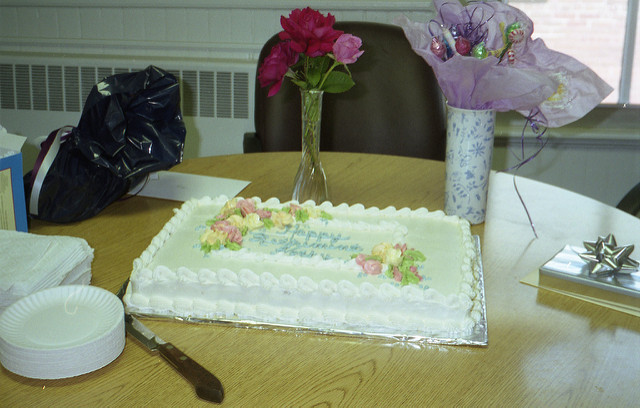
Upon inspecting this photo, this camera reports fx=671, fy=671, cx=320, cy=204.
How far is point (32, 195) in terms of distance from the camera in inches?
47.4

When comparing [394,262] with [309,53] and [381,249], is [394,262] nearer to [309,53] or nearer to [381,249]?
[381,249]

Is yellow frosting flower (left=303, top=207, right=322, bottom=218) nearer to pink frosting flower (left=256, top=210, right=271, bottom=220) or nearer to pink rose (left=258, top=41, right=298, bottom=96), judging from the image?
pink frosting flower (left=256, top=210, right=271, bottom=220)

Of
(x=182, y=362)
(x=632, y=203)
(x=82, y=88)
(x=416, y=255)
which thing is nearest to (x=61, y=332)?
(x=182, y=362)

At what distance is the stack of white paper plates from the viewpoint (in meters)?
0.77

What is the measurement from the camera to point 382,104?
6.46ft

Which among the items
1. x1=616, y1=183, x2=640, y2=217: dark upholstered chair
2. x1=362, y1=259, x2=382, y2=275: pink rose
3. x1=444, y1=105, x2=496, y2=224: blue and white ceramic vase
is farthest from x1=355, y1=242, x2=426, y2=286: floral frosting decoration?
x1=616, y1=183, x2=640, y2=217: dark upholstered chair

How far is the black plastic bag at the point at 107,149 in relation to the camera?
1.22 metres

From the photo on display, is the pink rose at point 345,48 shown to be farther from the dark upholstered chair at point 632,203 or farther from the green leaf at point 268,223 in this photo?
the dark upholstered chair at point 632,203

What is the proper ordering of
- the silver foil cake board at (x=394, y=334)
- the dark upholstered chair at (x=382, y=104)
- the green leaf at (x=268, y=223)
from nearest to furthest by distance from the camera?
the silver foil cake board at (x=394, y=334)
the green leaf at (x=268, y=223)
the dark upholstered chair at (x=382, y=104)

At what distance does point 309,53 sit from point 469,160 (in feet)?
1.18

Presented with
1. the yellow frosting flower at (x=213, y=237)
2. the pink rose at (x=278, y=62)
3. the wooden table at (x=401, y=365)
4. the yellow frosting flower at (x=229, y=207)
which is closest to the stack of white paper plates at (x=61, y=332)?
the wooden table at (x=401, y=365)

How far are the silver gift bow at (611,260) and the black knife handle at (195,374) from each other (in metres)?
0.61

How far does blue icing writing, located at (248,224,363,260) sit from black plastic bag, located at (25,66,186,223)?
1.13ft

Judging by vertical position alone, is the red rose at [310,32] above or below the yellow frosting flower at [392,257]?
above
